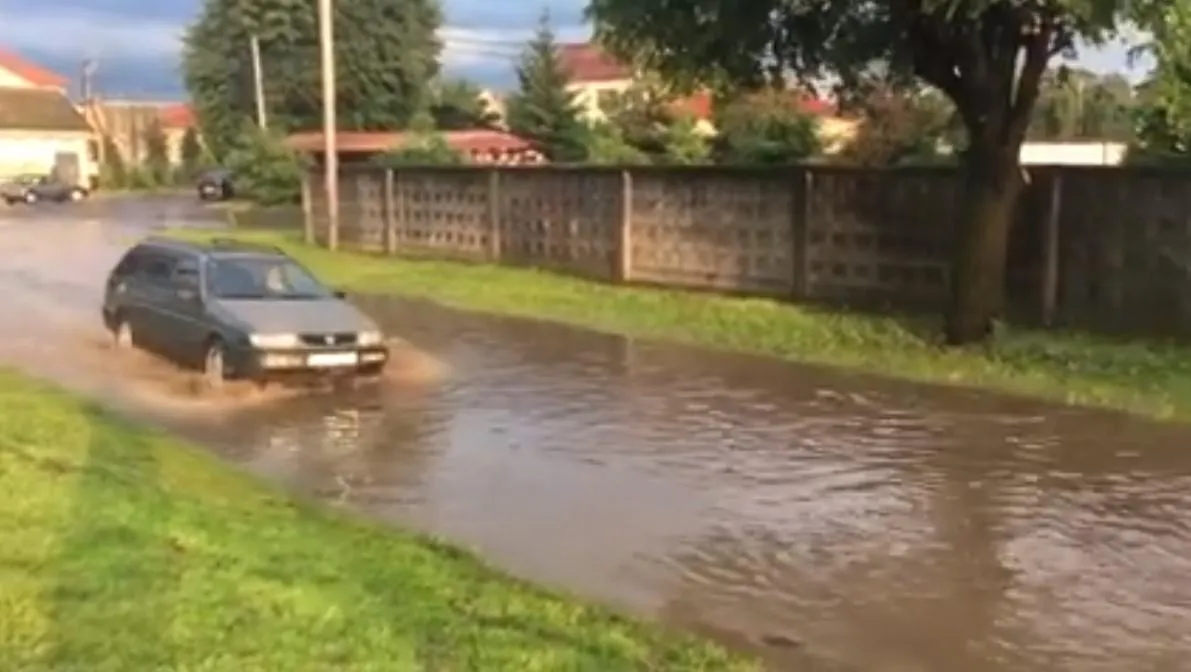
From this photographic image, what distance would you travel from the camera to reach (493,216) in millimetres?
30625

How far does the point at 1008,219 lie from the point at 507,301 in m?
8.62

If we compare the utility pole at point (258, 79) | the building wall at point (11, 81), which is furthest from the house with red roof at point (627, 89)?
the building wall at point (11, 81)

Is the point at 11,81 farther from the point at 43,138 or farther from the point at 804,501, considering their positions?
the point at 804,501

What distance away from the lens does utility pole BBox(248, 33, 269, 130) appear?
67.3m

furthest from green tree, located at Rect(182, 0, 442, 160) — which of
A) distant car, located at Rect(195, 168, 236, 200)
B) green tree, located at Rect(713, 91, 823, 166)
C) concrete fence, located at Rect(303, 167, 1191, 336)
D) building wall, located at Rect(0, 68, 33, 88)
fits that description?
concrete fence, located at Rect(303, 167, 1191, 336)

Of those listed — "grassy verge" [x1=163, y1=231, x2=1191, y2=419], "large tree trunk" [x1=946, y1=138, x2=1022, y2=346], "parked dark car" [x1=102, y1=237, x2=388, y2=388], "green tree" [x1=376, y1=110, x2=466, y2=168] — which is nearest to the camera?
"grassy verge" [x1=163, y1=231, x2=1191, y2=419]

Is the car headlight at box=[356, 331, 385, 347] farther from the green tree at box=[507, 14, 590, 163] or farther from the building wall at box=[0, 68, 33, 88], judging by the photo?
the building wall at box=[0, 68, 33, 88]

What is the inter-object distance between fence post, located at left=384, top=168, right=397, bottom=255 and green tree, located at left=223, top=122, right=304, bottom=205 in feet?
72.0

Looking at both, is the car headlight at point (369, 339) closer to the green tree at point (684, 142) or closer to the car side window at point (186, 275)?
the car side window at point (186, 275)

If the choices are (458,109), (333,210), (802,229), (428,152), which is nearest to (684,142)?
(428,152)

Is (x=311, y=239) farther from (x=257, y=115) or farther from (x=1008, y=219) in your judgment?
(x=257, y=115)

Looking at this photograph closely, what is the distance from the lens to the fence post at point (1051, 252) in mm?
20172

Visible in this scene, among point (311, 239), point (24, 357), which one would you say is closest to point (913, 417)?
point (24, 357)

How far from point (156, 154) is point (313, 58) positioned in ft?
98.7
